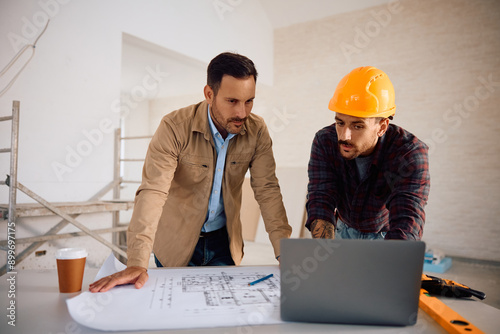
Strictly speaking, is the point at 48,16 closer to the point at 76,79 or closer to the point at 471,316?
the point at 76,79

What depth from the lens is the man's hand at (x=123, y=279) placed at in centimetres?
101

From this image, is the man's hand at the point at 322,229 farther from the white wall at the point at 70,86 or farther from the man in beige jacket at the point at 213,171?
the white wall at the point at 70,86

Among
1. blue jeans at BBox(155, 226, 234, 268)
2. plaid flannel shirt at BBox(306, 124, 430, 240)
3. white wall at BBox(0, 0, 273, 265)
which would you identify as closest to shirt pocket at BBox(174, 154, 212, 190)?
blue jeans at BBox(155, 226, 234, 268)

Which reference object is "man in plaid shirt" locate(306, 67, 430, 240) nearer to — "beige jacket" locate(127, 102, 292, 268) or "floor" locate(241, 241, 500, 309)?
"beige jacket" locate(127, 102, 292, 268)

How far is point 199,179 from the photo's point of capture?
1623 millimetres

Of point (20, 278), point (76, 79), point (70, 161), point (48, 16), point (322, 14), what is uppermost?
point (322, 14)

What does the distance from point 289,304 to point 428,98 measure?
5.28 m

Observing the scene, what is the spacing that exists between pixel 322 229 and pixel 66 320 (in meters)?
0.94

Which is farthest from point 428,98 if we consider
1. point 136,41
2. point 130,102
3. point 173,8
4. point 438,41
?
point 130,102

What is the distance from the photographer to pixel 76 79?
12.1 feet

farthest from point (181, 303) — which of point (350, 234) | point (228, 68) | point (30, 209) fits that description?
point (30, 209)

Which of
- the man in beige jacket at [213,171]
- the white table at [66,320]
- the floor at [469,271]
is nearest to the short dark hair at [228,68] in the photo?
the man in beige jacket at [213,171]

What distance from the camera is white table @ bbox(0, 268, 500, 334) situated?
808 mm

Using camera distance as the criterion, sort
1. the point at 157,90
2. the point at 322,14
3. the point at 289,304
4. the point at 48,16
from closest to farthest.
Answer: the point at 289,304 → the point at 48,16 → the point at 322,14 → the point at 157,90
